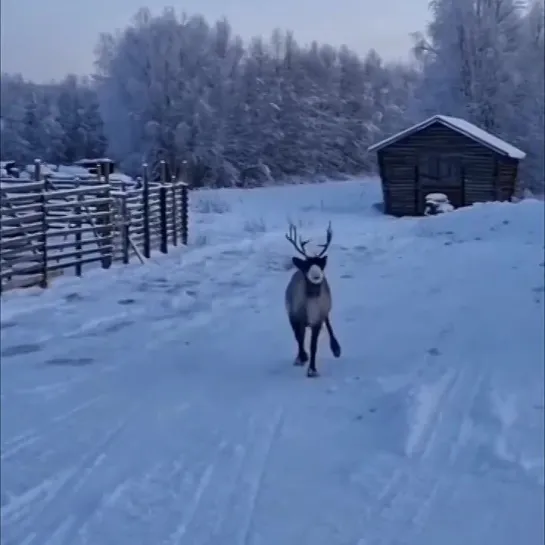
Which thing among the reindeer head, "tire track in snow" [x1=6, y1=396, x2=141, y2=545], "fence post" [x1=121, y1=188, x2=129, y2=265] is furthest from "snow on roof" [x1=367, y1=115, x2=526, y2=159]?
"fence post" [x1=121, y1=188, x2=129, y2=265]

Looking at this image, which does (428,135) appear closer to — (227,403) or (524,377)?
(227,403)

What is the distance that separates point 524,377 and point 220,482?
324cm

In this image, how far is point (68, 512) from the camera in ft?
15.9

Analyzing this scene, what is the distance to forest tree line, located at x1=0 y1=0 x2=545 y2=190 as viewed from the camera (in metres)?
2.94

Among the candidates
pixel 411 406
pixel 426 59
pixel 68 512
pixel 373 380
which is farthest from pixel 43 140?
pixel 373 380

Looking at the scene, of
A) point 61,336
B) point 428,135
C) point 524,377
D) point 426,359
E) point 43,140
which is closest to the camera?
point 43,140

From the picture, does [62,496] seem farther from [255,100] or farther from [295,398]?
[255,100]

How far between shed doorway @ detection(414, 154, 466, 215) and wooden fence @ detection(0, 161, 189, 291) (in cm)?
665

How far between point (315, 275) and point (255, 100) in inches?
160

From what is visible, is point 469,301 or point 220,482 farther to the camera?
point 469,301

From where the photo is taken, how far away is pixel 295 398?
6992 millimetres

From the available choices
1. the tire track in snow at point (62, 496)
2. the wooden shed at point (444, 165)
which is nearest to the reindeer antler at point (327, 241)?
the wooden shed at point (444, 165)

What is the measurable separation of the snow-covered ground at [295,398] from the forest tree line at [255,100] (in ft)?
0.65

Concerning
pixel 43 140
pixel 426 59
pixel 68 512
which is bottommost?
pixel 68 512
